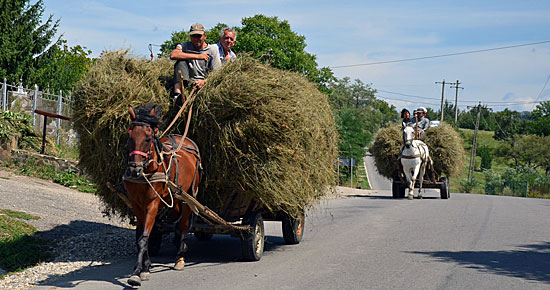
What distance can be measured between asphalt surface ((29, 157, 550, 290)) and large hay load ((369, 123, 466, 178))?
6956 millimetres

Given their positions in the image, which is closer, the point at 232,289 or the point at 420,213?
the point at 232,289

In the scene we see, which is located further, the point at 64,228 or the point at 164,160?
the point at 64,228

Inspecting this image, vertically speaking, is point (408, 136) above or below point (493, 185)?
above

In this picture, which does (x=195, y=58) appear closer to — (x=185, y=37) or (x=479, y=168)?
(x=185, y=37)

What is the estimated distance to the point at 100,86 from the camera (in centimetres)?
823

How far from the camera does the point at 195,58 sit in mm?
8883

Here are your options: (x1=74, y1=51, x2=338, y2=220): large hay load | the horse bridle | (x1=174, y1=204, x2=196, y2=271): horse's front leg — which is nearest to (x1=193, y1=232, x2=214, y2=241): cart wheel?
(x1=74, y1=51, x2=338, y2=220): large hay load

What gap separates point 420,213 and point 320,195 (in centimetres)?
663

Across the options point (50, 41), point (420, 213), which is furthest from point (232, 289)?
point (50, 41)

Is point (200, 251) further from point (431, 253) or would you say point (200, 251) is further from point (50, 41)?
point (50, 41)

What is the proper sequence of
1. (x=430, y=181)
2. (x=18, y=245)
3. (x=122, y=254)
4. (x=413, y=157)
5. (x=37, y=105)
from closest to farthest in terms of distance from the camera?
1. (x=18, y=245)
2. (x=122, y=254)
3. (x=413, y=157)
4. (x=37, y=105)
5. (x=430, y=181)

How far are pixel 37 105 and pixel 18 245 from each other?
12.4 metres

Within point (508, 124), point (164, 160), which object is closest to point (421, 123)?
point (164, 160)

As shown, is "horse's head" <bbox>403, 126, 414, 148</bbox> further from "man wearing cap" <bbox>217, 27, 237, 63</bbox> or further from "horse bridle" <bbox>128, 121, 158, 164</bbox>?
"horse bridle" <bbox>128, 121, 158, 164</bbox>
